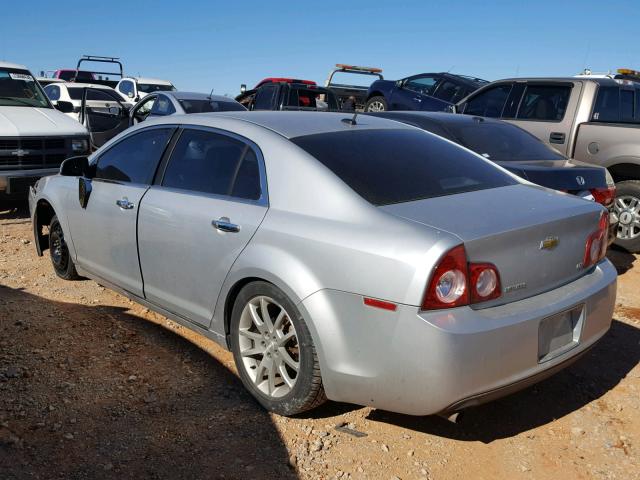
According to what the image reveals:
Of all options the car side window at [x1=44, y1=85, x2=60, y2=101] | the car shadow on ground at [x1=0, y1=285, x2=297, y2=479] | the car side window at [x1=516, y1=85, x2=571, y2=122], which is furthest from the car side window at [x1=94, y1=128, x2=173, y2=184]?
the car side window at [x1=44, y1=85, x2=60, y2=101]

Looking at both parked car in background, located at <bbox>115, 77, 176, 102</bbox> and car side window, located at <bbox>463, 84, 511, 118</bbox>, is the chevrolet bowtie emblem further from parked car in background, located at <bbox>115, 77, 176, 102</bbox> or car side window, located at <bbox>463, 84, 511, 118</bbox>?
parked car in background, located at <bbox>115, 77, 176, 102</bbox>

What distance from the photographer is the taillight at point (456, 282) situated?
264cm

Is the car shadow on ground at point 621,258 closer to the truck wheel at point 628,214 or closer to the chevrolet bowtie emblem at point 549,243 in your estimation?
the truck wheel at point 628,214

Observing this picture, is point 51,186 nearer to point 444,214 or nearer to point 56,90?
point 444,214

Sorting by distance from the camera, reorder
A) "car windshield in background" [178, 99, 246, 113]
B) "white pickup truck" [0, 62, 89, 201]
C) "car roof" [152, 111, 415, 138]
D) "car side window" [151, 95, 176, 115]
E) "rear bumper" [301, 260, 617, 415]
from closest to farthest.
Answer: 1. "rear bumper" [301, 260, 617, 415]
2. "car roof" [152, 111, 415, 138]
3. "white pickup truck" [0, 62, 89, 201]
4. "car windshield in background" [178, 99, 246, 113]
5. "car side window" [151, 95, 176, 115]

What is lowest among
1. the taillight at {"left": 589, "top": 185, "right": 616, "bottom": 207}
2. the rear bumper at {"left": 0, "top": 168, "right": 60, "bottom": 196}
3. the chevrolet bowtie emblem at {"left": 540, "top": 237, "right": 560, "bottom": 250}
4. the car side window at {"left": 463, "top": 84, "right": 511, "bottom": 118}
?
the rear bumper at {"left": 0, "top": 168, "right": 60, "bottom": 196}

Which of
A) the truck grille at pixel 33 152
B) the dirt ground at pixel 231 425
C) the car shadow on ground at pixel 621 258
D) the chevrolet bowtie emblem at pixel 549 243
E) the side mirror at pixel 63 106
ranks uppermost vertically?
the chevrolet bowtie emblem at pixel 549 243

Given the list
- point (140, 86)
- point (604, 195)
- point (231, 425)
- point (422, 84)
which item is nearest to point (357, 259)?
point (231, 425)

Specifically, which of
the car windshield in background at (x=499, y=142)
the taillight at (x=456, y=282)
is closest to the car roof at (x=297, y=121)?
the taillight at (x=456, y=282)

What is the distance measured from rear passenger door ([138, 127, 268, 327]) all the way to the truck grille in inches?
182

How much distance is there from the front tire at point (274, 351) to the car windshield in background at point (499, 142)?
330 cm

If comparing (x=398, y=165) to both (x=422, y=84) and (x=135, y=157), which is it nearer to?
(x=135, y=157)

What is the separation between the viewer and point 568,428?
11.0ft

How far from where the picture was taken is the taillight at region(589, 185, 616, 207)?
5633 mm
